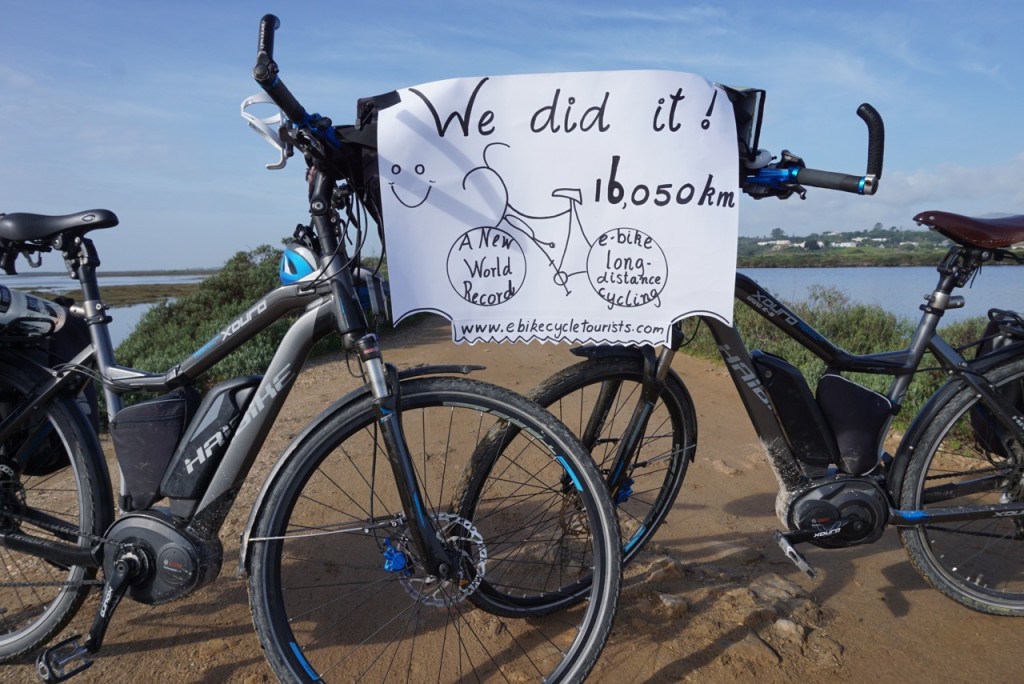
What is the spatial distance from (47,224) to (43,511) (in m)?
1.15

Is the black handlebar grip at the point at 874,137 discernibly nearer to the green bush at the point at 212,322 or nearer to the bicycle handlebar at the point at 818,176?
the bicycle handlebar at the point at 818,176

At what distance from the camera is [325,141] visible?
206 cm

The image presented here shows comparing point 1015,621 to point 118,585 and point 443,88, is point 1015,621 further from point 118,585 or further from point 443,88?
point 118,585

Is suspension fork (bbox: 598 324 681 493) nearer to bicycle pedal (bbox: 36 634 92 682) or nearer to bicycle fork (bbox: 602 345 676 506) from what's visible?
bicycle fork (bbox: 602 345 676 506)

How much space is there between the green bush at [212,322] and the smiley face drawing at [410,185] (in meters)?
4.78

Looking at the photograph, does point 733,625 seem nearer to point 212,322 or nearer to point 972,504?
point 972,504

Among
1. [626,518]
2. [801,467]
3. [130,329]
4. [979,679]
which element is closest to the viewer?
[979,679]

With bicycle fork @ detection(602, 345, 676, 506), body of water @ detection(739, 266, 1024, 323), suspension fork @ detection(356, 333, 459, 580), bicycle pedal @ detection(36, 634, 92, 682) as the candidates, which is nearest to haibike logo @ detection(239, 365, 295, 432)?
suspension fork @ detection(356, 333, 459, 580)

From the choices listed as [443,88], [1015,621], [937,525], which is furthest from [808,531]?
[443,88]

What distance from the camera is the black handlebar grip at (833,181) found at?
223cm

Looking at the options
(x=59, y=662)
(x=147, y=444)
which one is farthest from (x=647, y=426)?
(x=59, y=662)

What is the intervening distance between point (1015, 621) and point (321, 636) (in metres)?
2.84

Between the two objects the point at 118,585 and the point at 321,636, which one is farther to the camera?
the point at 321,636

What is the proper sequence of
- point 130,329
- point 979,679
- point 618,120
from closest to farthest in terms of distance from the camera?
point 618,120
point 979,679
point 130,329
